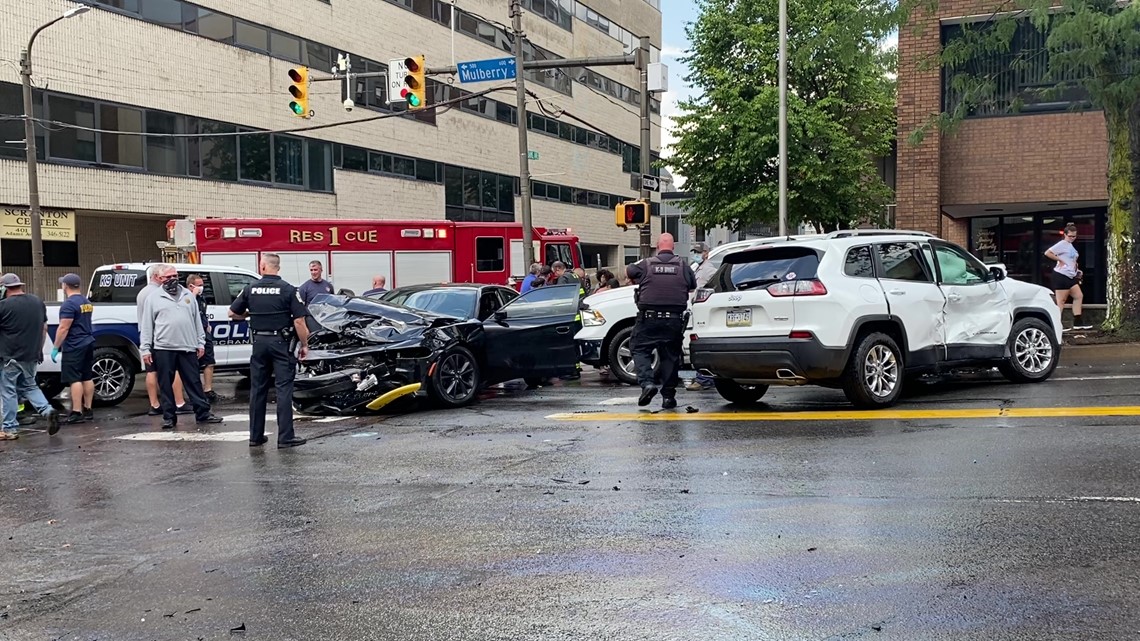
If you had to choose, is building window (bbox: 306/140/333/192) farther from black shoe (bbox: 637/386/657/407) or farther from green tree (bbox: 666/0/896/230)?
black shoe (bbox: 637/386/657/407)

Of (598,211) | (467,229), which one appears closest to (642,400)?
(467,229)

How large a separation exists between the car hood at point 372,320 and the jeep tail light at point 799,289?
4138 millimetres

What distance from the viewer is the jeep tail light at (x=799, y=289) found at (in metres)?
9.30

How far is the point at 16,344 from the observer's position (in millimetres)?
10688

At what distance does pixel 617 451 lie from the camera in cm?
A: 812

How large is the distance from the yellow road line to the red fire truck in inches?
478

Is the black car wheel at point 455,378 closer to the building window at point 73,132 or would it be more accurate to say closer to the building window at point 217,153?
the building window at point 73,132

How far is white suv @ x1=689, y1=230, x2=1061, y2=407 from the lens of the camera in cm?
930

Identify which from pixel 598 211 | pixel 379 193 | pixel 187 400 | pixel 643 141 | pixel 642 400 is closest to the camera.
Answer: pixel 642 400

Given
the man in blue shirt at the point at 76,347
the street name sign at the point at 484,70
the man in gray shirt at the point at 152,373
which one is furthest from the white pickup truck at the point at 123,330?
the street name sign at the point at 484,70

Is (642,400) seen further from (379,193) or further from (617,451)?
(379,193)

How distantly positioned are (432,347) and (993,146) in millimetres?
14352

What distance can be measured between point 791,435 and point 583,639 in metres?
4.67

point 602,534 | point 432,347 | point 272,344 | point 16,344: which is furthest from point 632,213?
point 602,534
